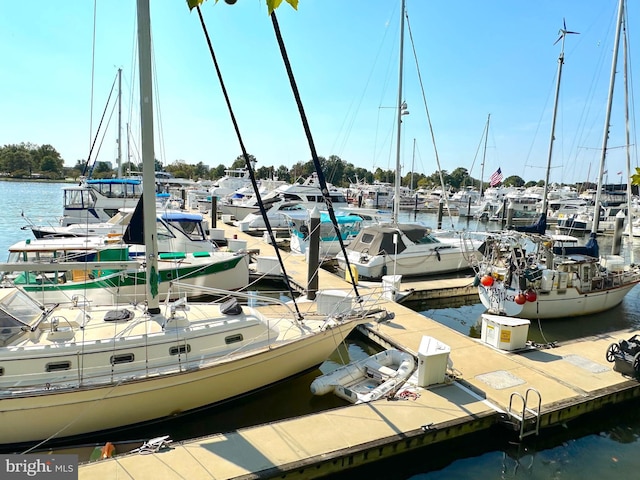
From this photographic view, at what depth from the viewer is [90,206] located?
26.3 m

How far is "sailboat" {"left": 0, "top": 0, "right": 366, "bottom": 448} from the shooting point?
6895mm

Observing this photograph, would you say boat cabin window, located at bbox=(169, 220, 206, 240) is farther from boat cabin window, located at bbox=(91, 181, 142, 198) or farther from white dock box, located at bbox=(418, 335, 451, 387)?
white dock box, located at bbox=(418, 335, 451, 387)

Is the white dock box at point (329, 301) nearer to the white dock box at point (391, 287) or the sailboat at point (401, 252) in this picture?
the white dock box at point (391, 287)

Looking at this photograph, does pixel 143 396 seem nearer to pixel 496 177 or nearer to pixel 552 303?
pixel 552 303

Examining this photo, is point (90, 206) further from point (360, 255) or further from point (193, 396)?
point (193, 396)

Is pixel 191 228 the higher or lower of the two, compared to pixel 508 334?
higher

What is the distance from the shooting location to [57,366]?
7.14m

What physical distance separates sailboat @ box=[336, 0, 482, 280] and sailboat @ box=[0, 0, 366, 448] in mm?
10354

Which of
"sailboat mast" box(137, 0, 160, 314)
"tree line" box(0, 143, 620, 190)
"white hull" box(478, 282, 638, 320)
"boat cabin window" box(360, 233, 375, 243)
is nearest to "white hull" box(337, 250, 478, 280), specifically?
"boat cabin window" box(360, 233, 375, 243)

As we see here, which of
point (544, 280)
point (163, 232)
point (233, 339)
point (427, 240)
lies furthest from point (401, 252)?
point (233, 339)

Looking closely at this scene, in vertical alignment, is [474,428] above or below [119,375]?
below

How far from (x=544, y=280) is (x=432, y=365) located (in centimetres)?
801

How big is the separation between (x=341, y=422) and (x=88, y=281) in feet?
31.8

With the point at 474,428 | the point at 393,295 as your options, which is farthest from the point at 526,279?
the point at 474,428
